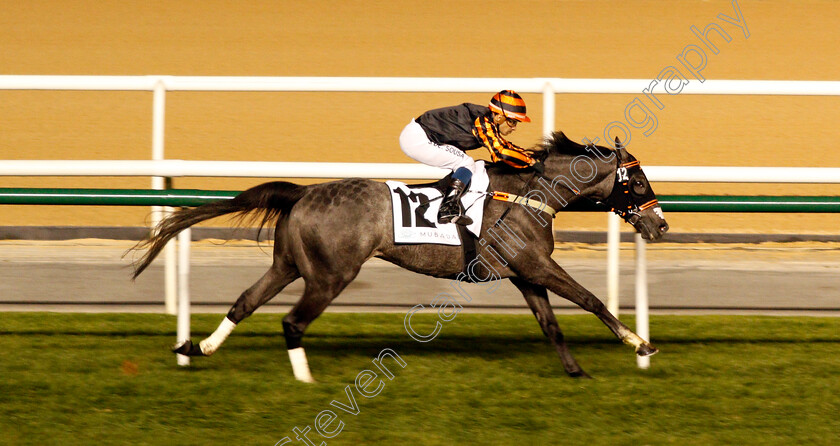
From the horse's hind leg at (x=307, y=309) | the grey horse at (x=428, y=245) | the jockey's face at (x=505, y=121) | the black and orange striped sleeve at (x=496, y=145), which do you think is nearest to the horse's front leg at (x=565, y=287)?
the grey horse at (x=428, y=245)

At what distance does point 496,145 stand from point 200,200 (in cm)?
158

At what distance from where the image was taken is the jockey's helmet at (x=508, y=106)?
4844 millimetres

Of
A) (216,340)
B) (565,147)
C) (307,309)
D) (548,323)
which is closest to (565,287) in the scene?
(548,323)

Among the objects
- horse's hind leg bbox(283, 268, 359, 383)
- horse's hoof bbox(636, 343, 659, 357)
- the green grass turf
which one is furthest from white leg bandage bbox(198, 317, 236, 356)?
horse's hoof bbox(636, 343, 659, 357)

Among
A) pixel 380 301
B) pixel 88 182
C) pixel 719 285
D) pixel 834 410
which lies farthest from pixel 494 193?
Result: pixel 88 182

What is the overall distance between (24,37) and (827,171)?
18420mm

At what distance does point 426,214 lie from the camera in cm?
484

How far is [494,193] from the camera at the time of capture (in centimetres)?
495

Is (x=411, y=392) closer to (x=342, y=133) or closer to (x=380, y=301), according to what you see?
(x=380, y=301)

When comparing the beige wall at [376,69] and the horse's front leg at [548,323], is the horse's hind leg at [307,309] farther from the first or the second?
the beige wall at [376,69]

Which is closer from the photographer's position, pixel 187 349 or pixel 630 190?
pixel 187 349

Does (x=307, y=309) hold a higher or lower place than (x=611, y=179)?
lower

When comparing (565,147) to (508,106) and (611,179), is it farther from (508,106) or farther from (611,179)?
(508,106)

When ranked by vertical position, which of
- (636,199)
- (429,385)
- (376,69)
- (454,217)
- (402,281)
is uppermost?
(376,69)
